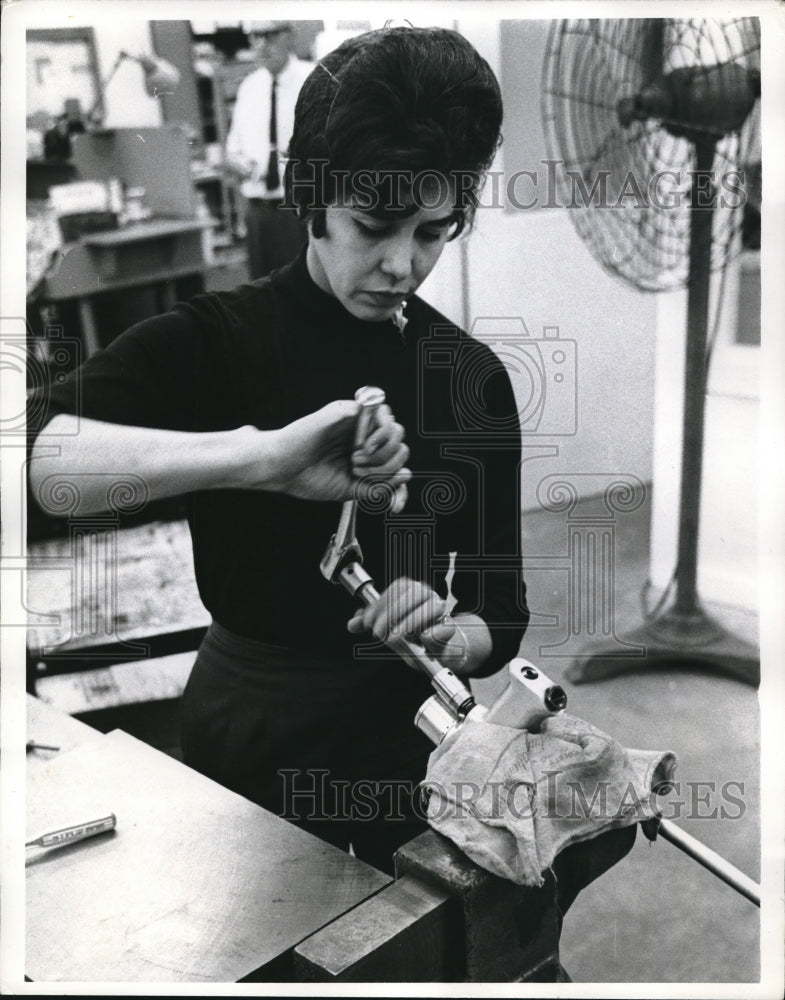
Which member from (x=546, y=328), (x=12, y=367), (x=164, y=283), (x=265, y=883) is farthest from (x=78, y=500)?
(x=546, y=328)

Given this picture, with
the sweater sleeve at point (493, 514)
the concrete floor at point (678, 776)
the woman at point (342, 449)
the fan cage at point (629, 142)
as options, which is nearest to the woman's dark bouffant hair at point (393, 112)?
the woman at point (342, 449)

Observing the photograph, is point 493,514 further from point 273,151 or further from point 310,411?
point 273,151

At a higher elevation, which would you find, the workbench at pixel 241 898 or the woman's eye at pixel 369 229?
the woman's eye at pixel 369 229

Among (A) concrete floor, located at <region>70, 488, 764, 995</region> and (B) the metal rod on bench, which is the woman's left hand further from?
(B) the metal rod on bench

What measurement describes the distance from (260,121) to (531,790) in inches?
33.4

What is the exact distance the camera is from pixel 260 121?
123 centimetres

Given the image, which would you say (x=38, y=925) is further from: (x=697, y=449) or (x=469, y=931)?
(x=697, y=449)

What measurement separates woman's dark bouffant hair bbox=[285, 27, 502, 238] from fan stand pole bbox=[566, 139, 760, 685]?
31 centimetres

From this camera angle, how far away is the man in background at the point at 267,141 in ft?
4.00

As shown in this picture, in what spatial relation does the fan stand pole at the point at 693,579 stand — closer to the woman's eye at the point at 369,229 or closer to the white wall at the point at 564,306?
the white wall at the point at 564,306

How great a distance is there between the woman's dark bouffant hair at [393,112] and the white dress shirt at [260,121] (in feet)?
0.05

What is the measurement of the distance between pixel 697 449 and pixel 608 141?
16.4 inches

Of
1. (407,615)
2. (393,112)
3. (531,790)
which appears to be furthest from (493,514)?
(393,112)

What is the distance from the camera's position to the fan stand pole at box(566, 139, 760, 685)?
132 centimetres
